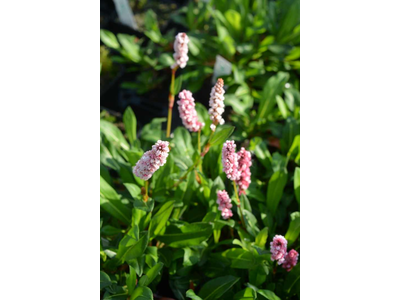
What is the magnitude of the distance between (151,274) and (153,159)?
57 cm

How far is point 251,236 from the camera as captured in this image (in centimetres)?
195

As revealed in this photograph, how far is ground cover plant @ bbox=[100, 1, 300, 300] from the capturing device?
169 cm

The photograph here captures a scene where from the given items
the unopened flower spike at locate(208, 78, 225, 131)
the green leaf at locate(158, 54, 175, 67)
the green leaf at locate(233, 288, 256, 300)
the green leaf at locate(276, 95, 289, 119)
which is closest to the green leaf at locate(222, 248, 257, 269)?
the green leaf at locate(233, 288, 256, 300)

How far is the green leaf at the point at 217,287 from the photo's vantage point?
173cm

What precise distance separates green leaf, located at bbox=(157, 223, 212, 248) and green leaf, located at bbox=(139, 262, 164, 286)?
216mm

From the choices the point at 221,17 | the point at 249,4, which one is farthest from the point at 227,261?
the point at 249,4

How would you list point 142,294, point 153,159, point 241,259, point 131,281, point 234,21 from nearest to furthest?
1. point 153,159
2. point 142,294
3. point 131,281
4. point 241,259
5. point 234,21

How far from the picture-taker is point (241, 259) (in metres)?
1.81

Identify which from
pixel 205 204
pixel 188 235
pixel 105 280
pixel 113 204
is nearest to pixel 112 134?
pixel 113 204

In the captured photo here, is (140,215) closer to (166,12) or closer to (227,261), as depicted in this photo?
(227,261)

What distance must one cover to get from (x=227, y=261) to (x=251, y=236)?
17cm

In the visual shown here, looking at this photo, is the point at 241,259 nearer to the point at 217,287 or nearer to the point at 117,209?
the point at 217,287

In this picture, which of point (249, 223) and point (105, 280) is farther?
point (249, 223)

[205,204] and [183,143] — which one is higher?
[183,143]
